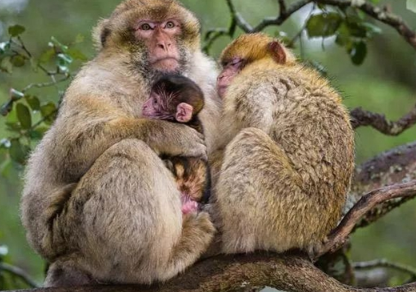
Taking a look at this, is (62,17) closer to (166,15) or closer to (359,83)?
(359,83)

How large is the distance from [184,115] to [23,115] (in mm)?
1680

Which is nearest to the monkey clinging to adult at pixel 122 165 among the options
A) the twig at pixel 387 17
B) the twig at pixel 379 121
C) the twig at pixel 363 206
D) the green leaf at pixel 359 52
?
the twig at pixel 363 206

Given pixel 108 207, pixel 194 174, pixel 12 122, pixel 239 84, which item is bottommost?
pixel 12 122

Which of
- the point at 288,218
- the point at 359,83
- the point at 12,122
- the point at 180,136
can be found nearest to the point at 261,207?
the point at 288,218

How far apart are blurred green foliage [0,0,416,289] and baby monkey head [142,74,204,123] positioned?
6.68 ft

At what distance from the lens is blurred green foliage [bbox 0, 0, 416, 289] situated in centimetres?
747

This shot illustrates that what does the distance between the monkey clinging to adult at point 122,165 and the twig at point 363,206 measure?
0.76 meters

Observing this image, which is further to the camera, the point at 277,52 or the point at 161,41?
the point at 277,52

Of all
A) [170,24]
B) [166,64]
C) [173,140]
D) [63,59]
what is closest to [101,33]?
[170,24]

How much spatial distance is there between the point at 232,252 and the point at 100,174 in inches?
33.9

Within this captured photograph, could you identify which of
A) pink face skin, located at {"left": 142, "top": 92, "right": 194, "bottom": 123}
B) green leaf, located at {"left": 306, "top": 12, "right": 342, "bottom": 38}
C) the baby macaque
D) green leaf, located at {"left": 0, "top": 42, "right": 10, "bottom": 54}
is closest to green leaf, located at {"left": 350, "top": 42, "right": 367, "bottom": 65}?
green leaf, located at {"left": 306, "top": 12, "right": 342, "bottom": 38}

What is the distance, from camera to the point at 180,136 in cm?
500

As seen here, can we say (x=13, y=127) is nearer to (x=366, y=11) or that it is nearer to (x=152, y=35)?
(x=152, y=35)

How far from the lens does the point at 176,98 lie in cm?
508
